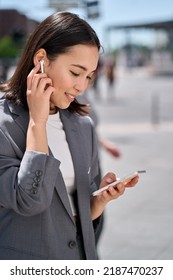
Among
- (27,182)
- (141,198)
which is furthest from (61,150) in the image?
(141,198)

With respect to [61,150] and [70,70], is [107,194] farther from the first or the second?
[70,70]

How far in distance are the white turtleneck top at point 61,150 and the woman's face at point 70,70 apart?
0.18m

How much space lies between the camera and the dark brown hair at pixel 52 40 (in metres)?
2.00

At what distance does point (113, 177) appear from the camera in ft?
7.29

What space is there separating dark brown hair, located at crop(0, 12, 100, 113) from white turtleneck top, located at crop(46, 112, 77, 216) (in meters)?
0.17

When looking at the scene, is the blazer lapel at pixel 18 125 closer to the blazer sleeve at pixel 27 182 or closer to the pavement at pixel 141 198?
the blazer sleeve at pixel 27 182

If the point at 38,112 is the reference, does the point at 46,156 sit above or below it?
below

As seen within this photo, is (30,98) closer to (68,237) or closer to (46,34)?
(46,34)

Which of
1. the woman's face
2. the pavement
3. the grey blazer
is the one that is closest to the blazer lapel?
the grey blazer

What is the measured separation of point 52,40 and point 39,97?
0.69 ft

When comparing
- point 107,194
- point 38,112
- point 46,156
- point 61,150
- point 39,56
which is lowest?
point 107,194

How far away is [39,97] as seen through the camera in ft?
6.29

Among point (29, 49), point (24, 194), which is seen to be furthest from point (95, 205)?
point (29, 49)

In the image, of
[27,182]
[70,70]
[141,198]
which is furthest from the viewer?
[141,198]
